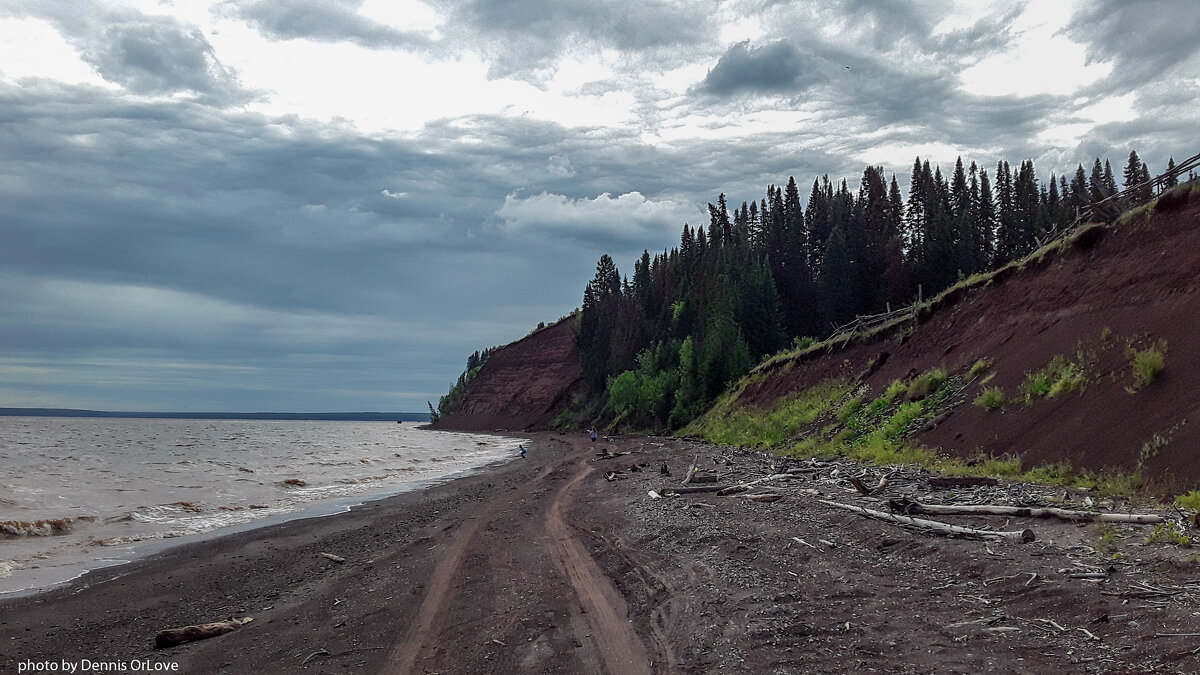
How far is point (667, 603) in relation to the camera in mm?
8922

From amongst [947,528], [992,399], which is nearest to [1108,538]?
[947,528]

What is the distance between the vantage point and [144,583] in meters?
12.9

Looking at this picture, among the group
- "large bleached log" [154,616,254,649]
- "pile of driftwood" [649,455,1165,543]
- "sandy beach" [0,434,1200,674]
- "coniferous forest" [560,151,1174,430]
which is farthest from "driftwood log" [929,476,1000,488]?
"coniferous forest" [560,151,1174,430]

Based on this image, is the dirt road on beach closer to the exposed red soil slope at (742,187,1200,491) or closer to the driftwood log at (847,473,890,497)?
the driftwood log at (847,473,890,497)

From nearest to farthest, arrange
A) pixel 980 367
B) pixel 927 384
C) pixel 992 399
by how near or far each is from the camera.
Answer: pixel 992 399
pixel 980 367
pixel 927 384

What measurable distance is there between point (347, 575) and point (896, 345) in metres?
25.0

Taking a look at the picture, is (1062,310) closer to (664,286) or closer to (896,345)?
(896,345)

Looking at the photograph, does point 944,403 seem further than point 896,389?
No

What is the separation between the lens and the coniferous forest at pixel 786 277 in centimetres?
6644

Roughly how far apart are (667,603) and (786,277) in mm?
79602

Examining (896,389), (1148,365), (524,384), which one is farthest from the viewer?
(524,384)

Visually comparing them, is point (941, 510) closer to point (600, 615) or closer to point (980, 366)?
point (600, 615)

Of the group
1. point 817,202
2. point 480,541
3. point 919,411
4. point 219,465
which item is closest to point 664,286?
point 817,202

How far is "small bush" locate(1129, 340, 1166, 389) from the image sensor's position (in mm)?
13188
